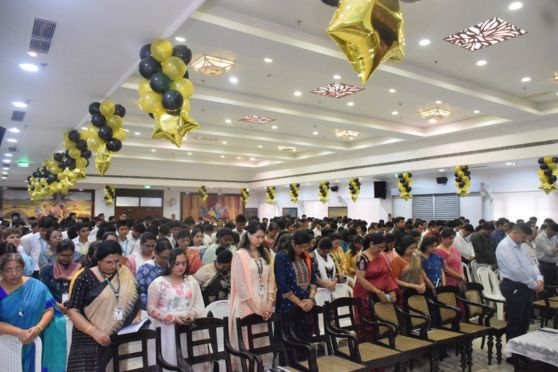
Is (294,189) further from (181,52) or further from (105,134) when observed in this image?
(181,52)

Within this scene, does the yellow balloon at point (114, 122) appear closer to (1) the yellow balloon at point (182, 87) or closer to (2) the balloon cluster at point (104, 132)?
(2) the balloon cluster at point (104, 132)

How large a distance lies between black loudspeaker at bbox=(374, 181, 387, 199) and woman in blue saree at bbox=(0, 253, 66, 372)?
1505 centimetres

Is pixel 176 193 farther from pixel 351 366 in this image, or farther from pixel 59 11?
pixel 351 366

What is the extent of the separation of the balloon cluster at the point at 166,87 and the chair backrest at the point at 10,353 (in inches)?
99.3

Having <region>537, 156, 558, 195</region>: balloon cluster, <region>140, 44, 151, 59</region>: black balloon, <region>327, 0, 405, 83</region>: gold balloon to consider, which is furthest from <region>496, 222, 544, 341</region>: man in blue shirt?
<region>537, 156, 558, 195</region>: balloon cluster

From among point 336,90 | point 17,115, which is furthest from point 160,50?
point 17,115

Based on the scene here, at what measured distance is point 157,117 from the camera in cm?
469

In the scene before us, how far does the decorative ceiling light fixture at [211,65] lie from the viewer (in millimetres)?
6985

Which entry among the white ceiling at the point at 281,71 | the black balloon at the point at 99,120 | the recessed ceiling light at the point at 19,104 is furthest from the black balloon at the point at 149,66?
the recessed ceiling light at the point at 19,104

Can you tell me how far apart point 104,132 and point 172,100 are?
2386 millimetres

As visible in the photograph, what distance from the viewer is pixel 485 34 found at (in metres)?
5.93

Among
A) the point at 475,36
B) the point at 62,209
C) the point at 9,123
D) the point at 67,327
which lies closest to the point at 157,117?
the point at 67,327

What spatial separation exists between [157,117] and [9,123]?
6416 millimetres

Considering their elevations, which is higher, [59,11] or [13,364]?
[59,11]
